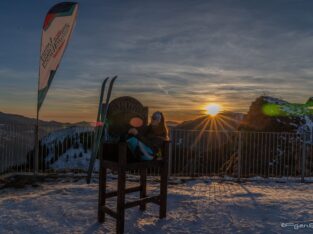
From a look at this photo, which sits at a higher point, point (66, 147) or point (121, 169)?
point (121, 169)

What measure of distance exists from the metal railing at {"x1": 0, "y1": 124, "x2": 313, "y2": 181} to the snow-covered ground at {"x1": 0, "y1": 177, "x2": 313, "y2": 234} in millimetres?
2718

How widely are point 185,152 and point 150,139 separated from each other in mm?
6884

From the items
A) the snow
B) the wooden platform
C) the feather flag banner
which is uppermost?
the feather flag banner

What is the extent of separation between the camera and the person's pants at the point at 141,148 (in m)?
4.80

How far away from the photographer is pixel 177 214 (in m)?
5.86

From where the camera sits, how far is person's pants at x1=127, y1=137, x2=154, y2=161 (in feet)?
15.8

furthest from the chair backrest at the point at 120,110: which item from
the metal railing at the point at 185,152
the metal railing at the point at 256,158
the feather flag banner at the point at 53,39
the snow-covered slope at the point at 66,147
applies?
the metal railing at the point at 256,158

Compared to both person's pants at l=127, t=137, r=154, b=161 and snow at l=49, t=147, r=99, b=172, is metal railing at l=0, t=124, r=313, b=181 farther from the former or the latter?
person's pants at l=127, t=137, r=154, b=161

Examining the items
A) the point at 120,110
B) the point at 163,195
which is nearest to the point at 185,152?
the point at 120,110

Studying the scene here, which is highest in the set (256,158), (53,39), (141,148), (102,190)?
(53,39)

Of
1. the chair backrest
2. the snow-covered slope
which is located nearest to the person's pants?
the chair backrest

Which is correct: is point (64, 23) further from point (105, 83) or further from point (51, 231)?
point (51, 231)

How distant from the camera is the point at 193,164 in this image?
13.5 meters

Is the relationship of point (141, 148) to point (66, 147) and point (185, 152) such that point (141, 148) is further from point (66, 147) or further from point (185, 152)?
point (66, 147)
